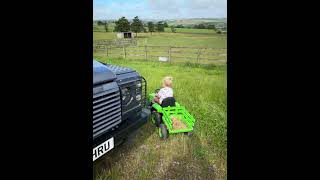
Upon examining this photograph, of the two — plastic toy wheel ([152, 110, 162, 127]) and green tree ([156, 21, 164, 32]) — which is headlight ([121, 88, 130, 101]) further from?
plastic toy wheel ([152, 110, 162, 127])

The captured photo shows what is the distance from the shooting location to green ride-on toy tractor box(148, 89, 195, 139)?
2.59m

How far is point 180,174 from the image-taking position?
1970mm

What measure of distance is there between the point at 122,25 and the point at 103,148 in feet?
2.59

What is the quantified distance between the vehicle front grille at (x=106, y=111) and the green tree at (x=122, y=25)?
44 cm

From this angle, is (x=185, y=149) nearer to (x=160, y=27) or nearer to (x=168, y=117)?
(x=168, y=117)

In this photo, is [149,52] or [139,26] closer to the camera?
[139,26]

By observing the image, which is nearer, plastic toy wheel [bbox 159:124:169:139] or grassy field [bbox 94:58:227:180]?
grassy field [bbox 94:58:227:180]

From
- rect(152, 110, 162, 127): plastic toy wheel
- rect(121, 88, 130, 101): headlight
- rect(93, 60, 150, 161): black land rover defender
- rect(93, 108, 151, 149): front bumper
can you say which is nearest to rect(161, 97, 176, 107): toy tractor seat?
rect(152, 110, 162, 127): plastic toy wheel

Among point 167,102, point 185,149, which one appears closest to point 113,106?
point 185,149

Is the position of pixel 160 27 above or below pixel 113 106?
above

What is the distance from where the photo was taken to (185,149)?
7.77ft

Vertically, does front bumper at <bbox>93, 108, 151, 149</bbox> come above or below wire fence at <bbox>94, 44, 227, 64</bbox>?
below
